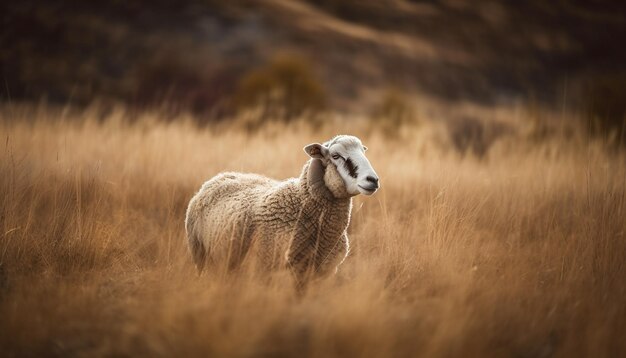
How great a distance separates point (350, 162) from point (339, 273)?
3.63 feet

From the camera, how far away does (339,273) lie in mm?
4066

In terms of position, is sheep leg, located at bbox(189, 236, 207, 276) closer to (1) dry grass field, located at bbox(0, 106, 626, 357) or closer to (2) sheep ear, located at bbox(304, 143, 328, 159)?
(1) dry grass field, located at bbox(0, 106, 626, 357)

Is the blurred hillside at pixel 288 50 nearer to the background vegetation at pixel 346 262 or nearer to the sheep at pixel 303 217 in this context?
the background vegetation at pixel 346 262

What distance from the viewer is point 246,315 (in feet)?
8.32

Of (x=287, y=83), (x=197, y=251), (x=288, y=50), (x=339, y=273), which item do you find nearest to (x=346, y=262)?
(x=339, y=273)

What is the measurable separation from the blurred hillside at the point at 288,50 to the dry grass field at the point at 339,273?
1031 cm

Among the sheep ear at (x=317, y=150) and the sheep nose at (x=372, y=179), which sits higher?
the sheep ear at (x=317, y=150)

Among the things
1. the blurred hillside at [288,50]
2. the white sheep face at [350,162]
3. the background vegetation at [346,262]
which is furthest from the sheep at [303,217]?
the blurred hillside at [288,50]

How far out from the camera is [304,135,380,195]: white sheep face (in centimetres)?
338

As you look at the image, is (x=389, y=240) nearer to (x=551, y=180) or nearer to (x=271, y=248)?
(x=271, y=248)

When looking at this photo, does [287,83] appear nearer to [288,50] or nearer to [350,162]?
[350,162]

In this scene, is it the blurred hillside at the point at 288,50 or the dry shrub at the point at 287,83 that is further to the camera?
the blurred hillside at the point at 288,50

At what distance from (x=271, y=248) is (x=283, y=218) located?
265 mm

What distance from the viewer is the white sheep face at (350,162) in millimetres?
3375
